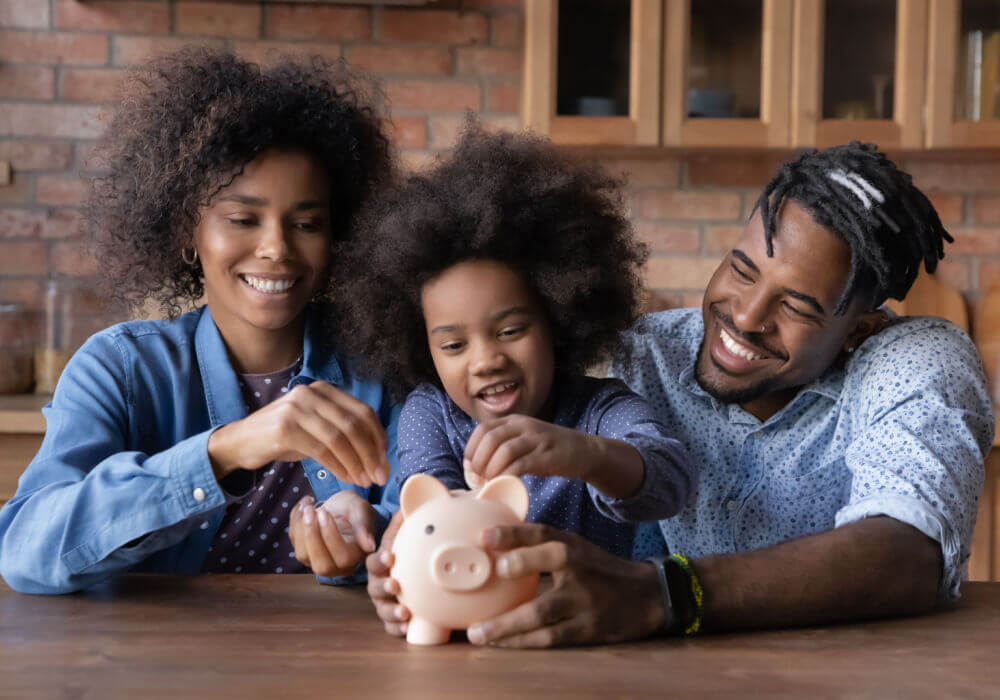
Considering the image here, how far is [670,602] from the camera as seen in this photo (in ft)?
2.95

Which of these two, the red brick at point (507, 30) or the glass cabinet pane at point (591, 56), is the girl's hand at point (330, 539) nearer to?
the glass cabinet pane at point (591, 56)

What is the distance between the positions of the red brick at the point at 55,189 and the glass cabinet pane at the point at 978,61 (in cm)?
235

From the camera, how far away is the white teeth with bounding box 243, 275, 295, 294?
128 cm

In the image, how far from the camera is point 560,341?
49.6 inches

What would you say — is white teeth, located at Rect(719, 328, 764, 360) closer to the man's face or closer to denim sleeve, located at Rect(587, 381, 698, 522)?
the man's face

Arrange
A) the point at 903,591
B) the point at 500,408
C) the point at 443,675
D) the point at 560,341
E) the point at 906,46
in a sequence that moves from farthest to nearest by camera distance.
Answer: the point at 906,46 < the point at 560,341 < the point at 500,408 < the point at 903,591 < the point at 443,675

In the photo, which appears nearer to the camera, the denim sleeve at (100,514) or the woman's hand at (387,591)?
the woman's hand at (387,591)

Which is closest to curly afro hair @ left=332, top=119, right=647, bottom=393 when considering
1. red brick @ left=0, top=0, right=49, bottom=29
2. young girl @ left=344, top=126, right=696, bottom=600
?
young girl @ left=344, top=126, right=696, bottom=600

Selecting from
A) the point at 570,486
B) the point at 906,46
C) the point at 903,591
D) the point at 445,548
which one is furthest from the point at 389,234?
the point at 906,46

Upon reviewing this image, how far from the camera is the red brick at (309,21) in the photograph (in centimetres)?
271

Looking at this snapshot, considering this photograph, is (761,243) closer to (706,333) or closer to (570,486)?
(706,333)

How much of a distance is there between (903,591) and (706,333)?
495 millimetres

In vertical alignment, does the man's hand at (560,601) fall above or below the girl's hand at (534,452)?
below

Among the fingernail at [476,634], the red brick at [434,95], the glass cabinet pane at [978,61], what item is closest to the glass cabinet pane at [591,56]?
the red brick at [434,95]
